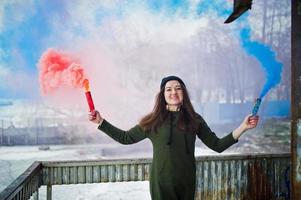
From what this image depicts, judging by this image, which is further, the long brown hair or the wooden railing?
the wooden railing

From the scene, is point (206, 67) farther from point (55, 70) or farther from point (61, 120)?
point (55, 70)

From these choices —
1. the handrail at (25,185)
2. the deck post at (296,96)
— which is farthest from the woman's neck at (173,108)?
the handrail at (25,185)

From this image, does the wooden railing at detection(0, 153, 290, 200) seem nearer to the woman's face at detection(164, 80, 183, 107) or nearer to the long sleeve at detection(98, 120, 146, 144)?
the long sleeve at detection(98, 120, 146, 144)

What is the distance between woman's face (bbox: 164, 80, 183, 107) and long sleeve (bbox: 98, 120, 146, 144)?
0.28 m

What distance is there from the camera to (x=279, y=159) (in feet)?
11.1

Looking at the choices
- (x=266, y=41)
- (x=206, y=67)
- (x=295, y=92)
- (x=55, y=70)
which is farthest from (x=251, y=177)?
(x=266, y=41)

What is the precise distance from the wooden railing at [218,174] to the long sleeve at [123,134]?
1391mm

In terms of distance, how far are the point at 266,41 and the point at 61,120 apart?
16.8 ft

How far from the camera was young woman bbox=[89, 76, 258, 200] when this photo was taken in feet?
5.81

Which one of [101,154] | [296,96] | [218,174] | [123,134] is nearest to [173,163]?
[123,134]

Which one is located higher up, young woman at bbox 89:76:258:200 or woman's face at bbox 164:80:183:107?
woman's face at bbox 164:80:183:107

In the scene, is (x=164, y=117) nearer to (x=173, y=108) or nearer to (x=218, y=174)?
(x=173, y=108)

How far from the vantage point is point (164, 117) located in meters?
1.87

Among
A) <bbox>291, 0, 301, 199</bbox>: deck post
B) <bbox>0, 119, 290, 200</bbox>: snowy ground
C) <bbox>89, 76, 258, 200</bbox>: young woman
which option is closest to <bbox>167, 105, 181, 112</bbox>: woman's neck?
<bbox>89, 76, 258, 200</bbox>: young woman
